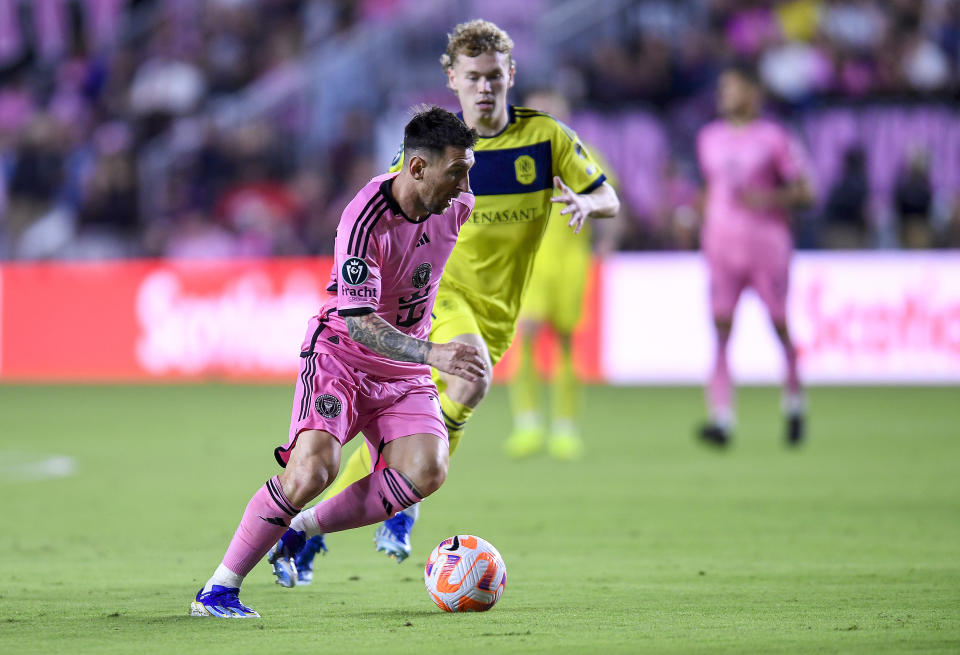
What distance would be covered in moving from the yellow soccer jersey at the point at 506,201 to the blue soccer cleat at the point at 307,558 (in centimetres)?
150

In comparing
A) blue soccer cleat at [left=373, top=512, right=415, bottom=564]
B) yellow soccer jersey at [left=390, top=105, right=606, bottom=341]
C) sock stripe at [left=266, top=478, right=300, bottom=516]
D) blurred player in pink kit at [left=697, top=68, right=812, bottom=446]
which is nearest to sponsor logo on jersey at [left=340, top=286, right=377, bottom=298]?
sock stripe at [left=266, top=478, right=300, bottom=516]

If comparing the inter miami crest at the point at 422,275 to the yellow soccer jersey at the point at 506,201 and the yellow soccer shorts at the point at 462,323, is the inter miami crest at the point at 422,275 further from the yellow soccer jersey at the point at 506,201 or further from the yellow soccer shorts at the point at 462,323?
the yellow soccer jersey at the point at 506,201

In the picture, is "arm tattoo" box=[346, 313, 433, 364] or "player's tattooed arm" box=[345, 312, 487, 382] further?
"arm tattoo" box=[346, 313, 433, 364]

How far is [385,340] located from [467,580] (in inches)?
35.9

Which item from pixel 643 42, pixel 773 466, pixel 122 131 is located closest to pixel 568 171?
pixel 773 466

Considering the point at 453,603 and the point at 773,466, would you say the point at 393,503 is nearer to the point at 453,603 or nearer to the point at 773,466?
the point at 453,603

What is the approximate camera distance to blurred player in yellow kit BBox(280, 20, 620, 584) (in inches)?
256

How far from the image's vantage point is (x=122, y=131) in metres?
20.2

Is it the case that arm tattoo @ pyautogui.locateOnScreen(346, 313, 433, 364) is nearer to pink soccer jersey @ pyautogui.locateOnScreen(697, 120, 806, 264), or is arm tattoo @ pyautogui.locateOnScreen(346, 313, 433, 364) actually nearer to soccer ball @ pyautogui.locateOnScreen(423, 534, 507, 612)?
soccer ball @ pyautogui.locateOnScreen(423, 534, 507, 612)

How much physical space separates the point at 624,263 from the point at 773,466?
665 cm

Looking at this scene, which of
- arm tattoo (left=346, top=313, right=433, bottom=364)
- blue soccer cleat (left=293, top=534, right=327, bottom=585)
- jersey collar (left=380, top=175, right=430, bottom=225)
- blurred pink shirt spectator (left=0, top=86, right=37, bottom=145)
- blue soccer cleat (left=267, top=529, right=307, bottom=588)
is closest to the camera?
arm tattoo (left=346, top=313, right=433, bottom=364)

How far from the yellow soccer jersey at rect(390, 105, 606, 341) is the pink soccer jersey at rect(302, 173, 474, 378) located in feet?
3.83

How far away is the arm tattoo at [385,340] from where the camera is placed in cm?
486

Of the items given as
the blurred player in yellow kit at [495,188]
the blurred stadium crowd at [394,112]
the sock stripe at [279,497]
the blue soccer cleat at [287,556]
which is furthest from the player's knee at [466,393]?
the blurred stadium crowd at [394,112]
